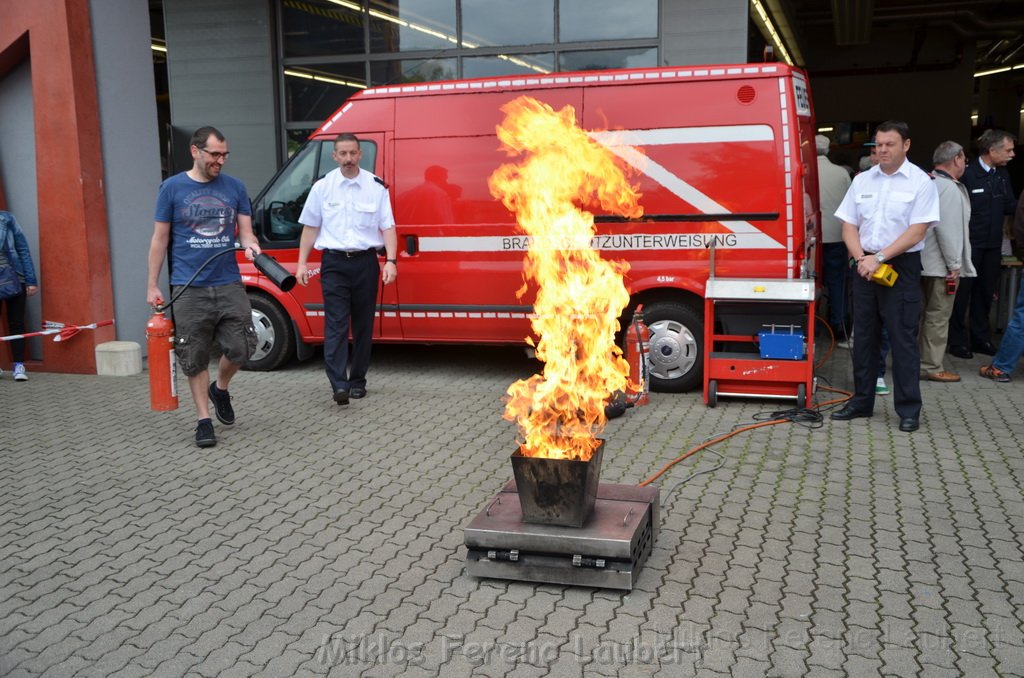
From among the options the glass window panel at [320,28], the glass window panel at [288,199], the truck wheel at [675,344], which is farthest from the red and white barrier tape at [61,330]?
the truck wheel at [675,344]

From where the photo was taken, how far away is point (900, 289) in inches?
240

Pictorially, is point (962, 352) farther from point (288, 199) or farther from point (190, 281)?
point (190, 281)

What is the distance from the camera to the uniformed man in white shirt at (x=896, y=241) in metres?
5.99

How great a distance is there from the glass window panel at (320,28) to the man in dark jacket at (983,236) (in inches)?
308

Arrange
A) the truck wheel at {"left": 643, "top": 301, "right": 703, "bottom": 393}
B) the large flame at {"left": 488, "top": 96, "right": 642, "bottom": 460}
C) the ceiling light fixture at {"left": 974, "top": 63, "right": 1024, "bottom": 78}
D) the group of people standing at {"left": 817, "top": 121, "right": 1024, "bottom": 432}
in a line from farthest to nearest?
the ceiling light fixture at {"left": 974, "top": 63, "right": 1024, "bottom": 78}, the truck wheel at {"left": 643, "top": 301, "right": 703, "bottom": 393}, the group of people standing at {"left": 817, "top": 121, "right": 1024, "bottom": 432}, the large flame at {"left": 488, "top": 96, "right": 642, "bottom": 460}

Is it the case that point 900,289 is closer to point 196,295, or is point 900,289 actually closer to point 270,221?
point 196,295

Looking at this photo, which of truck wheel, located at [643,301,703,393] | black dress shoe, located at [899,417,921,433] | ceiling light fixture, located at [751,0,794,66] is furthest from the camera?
ceiling light fixture, located at [751,0,794,66]

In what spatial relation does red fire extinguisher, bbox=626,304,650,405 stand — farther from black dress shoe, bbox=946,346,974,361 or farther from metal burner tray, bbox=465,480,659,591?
black dress shoe, bbox=946,346,974,361

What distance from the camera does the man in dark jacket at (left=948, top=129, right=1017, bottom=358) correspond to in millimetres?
8508

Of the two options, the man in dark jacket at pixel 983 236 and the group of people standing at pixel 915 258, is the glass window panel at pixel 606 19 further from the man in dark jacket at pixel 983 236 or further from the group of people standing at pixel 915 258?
the man in dark jacket at pixel 983 236

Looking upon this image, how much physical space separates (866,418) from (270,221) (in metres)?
5.48

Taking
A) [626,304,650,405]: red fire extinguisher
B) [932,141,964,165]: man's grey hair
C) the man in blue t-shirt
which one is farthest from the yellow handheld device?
the man in blue t-shirt

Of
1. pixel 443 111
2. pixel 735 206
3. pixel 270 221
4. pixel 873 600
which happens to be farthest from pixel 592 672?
pixel 270 221

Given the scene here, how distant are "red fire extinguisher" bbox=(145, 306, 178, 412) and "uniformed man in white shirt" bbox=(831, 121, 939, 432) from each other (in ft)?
15.5
